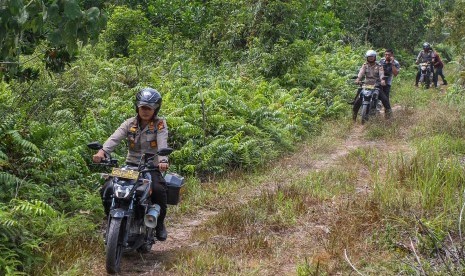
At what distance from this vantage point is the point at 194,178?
31.2 feet

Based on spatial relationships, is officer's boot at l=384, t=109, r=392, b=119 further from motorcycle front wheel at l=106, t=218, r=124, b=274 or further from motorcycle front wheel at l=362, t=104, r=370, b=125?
motorcycle front wheel at l=106, t=218, r=124, b=274

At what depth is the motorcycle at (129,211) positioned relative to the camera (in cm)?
581

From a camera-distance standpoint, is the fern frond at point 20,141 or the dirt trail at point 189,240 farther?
the fern frond at point 20,141

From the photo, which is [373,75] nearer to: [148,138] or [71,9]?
[148,138]

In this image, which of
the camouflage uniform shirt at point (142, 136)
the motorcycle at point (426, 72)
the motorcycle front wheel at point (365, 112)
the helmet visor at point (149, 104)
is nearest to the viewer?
the helmet visor at point (149, 104)

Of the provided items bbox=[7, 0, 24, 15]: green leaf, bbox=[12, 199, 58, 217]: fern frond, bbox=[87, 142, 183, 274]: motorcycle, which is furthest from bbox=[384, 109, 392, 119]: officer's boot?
bbox=[7, 0, 24, 15]: green leaf

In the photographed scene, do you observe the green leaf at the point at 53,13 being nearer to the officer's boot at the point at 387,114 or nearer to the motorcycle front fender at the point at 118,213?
the motorcycle front fender at the point at 118,213

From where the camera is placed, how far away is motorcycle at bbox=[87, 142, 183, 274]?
5.81 meters

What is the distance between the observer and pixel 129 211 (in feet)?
19.6

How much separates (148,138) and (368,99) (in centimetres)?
885

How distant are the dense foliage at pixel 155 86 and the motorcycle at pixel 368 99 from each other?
3.83 feet

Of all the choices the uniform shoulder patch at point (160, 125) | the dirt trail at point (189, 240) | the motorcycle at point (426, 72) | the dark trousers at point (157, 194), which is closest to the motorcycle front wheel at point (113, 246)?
the dirt trail at point (189, 240)

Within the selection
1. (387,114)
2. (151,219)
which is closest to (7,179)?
(151,219)

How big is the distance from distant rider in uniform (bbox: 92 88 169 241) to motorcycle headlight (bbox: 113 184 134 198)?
45 centimetres
